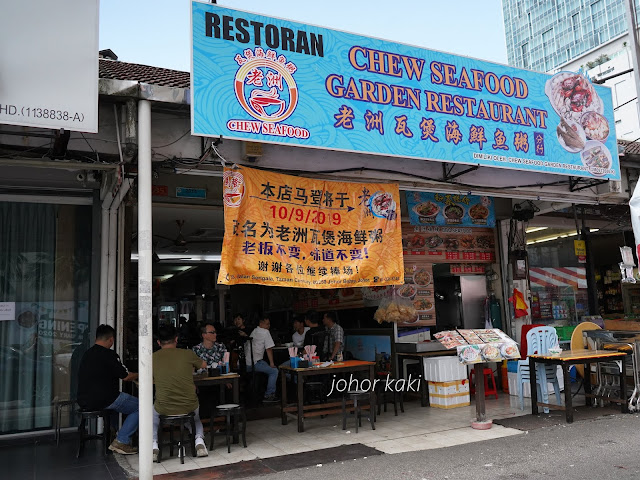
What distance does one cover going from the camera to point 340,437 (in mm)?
7242

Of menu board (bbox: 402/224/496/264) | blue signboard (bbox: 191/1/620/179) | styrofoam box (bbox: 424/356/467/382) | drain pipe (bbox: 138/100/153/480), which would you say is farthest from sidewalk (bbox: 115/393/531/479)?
blue signboard (bbox: 191/1/620/179)

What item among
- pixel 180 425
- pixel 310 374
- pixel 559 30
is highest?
pixel 559 30

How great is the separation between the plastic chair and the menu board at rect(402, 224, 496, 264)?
2.31 meters

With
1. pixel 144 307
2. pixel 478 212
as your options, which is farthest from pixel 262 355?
pixel 144 307

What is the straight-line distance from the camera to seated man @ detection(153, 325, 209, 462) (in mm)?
6328

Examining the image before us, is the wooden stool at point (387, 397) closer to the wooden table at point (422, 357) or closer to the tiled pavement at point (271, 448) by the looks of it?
the tiled pavement at point (271, 448)

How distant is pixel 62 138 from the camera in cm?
572

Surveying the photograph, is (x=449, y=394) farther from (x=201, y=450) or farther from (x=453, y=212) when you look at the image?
(x=201, y=450)

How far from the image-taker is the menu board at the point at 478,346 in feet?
23.8

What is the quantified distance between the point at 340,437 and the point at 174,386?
235 cm

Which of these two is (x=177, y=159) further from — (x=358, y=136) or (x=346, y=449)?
(x=346, y=449)

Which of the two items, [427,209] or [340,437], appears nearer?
[340,437]

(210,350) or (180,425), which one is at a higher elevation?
(210,350)

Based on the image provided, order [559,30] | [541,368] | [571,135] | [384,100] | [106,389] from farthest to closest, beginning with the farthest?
1. [559,30]
2. [571,135]
3. [541,368]
4. [384,100]
5. [106,389]
